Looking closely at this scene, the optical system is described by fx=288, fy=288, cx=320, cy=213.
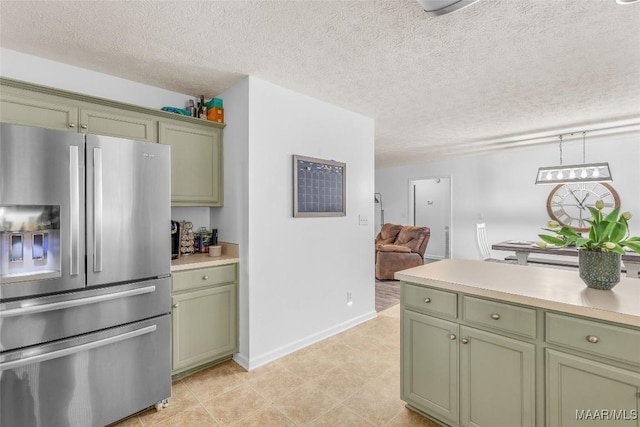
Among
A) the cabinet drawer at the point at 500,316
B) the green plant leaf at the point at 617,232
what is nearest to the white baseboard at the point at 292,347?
the cabinet drawer at the point at 500,316

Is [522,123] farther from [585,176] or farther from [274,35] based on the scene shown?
[274,35]

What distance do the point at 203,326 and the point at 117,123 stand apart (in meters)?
1.70

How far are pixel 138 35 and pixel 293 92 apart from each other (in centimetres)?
125

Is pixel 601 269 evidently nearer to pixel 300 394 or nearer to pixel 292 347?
pixel 300 394

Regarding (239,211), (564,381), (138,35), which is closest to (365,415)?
(564,381)

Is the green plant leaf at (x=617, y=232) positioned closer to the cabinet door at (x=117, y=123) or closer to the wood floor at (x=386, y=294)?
the wood floor at (x=386, y=294)

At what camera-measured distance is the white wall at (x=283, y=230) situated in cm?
243

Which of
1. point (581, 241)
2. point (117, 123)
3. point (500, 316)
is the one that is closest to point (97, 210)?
point (117, 123)

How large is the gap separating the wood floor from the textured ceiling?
260 centimetres

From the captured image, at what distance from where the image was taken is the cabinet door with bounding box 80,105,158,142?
2074mm

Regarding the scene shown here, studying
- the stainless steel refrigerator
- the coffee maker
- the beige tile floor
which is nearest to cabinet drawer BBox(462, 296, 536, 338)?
the beige tile floor

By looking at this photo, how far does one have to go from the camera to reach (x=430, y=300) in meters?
1.72

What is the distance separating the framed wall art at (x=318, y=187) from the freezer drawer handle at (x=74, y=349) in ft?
4.77

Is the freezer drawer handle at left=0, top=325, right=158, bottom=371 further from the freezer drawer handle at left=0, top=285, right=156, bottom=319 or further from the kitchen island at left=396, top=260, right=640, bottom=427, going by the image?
the kitchen island at left=396, top=260, right=640, bottom=427
